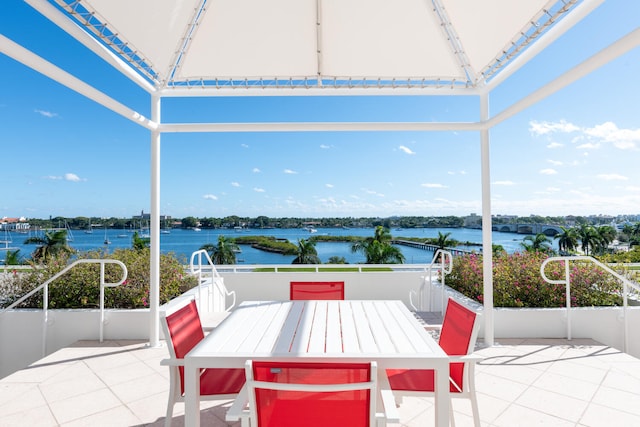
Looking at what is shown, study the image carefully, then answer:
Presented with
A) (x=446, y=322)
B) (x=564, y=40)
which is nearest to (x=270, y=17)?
(x=564, y=40)

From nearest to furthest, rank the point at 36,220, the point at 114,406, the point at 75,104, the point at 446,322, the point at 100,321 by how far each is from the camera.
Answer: the point at 446,322, the point at 114,406, the point at 100,321, the point at 36,220, the point at 75,104

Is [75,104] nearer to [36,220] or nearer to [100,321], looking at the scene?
[36,220]

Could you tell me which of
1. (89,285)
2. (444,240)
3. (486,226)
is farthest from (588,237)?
(89,285)

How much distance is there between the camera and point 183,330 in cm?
217

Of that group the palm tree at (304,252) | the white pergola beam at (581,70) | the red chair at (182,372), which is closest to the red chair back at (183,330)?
the red chair at (182,372)

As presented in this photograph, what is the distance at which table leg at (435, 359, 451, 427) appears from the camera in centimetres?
170

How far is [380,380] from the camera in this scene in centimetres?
181

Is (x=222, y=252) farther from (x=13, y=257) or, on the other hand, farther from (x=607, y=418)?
(x=607, y=418)

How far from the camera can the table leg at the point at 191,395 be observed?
1729mm

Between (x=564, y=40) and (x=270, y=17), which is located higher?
(x=270, y=17)

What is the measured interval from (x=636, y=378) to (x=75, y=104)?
33198mm

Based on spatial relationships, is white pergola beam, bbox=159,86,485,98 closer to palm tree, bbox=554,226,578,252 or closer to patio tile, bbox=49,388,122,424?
patio tile, bbox=49,388,122,424

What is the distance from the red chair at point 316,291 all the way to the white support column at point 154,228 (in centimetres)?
169

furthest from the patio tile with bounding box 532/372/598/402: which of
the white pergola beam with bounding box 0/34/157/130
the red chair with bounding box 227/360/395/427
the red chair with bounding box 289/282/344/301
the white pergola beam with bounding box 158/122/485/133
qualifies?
the white pergola beam with bounding box 0/34/157/130
